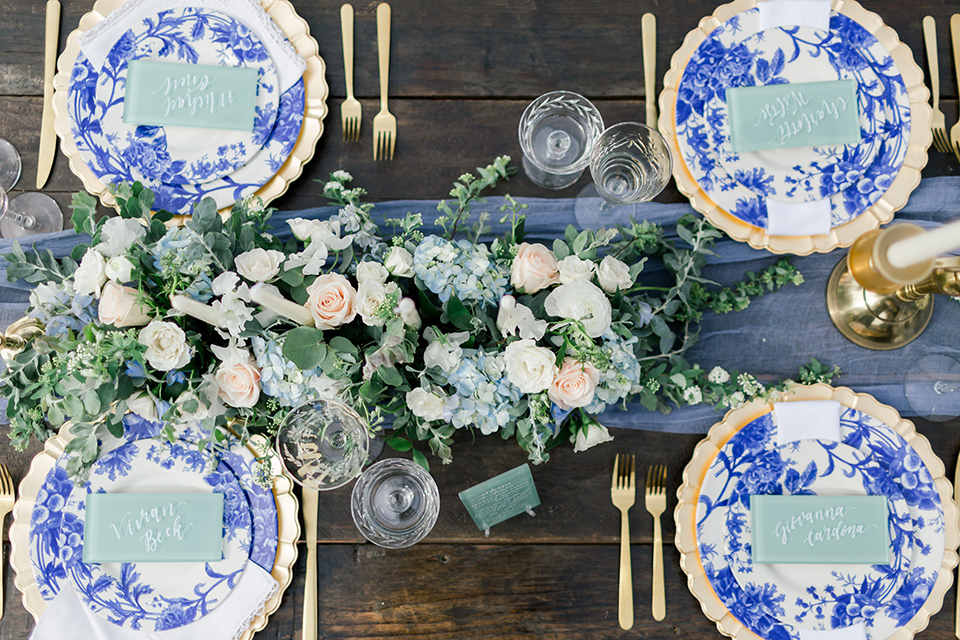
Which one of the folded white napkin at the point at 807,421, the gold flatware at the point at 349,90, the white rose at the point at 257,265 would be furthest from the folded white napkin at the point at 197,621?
the folded white napkin at the point at 807,421

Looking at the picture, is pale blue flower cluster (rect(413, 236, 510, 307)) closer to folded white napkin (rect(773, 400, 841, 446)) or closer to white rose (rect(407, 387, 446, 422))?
white rose (rect(407, 387, 446, 422))

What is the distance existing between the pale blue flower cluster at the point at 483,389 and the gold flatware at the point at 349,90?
56 centimetres

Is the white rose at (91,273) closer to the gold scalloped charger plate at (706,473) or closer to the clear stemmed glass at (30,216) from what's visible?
the clear stemmed glass at (30,216)

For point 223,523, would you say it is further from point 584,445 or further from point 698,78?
point 698,78

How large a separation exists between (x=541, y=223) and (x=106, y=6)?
0.90 meters

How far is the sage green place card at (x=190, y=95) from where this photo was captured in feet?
3.51

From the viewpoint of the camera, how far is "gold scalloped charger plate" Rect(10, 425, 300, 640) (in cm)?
106

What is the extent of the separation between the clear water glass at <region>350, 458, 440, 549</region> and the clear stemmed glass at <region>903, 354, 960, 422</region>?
902 mm

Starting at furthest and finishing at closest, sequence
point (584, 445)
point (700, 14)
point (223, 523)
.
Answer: point (700, 14) → point (223, 523) → point (584, 445)

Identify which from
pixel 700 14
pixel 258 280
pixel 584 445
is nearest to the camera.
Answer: pixel 258 280

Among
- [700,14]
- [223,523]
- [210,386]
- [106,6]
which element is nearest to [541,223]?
[700,14]

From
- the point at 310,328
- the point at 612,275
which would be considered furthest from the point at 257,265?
the point at 612,275

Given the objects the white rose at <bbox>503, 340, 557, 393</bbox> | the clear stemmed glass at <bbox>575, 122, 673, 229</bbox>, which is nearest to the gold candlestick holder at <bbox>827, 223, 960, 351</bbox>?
the clear stemmed glass at <bbox>575, 122, 673, 229</bbox>

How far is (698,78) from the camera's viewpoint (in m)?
1.10
